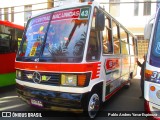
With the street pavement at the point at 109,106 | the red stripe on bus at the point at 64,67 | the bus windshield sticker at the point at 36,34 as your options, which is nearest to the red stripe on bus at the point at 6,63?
the street pavement at the point at 109,106

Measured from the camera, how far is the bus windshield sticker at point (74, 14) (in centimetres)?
481

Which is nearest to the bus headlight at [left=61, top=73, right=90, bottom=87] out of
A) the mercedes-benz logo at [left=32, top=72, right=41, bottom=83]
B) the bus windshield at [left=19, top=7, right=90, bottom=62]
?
the bus windshield at [left=19, top=7, right=90, bottom=62]

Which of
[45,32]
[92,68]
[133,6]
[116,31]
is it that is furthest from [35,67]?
[133,6]

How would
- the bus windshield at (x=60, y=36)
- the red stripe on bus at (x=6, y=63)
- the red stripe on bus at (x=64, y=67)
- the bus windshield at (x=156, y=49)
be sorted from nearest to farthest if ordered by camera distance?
the bus windshield at (x=156, y=49), the red stripe on bus at (x=64, y=67), the bus windshield at (x=60, y=36), the red stripe on bus at (x=6, y=63)

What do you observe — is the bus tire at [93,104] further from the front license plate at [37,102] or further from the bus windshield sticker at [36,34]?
the bus windshield sticker at [36,34]

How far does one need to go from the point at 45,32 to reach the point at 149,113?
295cm

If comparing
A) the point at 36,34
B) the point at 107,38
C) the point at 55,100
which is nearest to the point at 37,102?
the point at 55,100

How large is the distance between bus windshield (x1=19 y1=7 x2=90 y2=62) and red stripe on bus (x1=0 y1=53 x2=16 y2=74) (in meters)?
2.75

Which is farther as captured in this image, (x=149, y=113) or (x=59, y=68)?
(x=59, y=68)

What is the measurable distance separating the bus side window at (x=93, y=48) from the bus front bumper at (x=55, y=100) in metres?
0.88

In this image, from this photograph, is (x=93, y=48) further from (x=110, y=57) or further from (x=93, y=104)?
(x=93, y=104)

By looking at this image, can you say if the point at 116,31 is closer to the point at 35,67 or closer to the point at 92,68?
the point at 92,68

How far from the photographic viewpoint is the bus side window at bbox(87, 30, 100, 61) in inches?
184

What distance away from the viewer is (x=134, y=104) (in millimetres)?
6777
